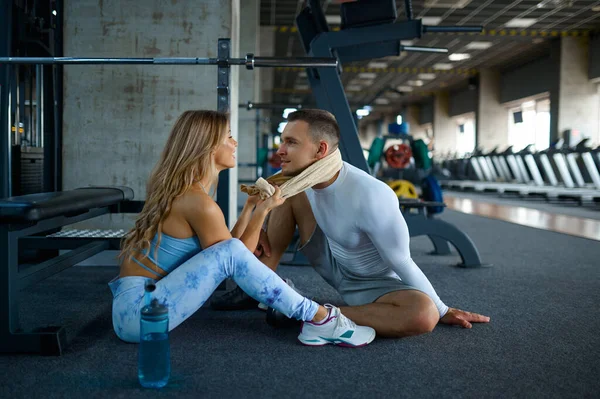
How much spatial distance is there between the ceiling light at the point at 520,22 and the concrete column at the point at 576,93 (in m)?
1.57

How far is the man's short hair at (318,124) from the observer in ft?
6.63

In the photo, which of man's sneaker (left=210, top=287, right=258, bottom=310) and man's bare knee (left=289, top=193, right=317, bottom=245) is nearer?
man's bare knee (left=289, top=193, right=317, bottom=245)

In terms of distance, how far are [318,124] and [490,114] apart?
695 inches

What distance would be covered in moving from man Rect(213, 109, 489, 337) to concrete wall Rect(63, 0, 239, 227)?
1.78m

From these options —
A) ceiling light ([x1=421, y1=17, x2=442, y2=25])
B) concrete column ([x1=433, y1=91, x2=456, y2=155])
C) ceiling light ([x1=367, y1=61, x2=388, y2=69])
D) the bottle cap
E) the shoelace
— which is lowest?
the shoelace

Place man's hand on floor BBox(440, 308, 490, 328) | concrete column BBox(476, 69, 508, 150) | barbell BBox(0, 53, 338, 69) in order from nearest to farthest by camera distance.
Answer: man's hand on floor BBox(440, 308, 490, 328) < barbell BBox(0, 53, 338, 69) < concrete column BBox(476, 69, 508, 150)

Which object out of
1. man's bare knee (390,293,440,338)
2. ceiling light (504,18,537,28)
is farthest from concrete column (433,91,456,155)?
man's bare knee (390,293,440,338)

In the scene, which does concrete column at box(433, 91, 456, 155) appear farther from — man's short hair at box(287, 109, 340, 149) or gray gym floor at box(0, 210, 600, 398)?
man's short hair at box(287, 109, 340, 149)

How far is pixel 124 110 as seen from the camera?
12.0ft

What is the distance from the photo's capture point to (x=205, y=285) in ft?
6.17

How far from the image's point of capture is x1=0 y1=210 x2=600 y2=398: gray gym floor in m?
1.62

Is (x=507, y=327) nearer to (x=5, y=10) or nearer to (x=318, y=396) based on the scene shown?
(x=318, y=396)

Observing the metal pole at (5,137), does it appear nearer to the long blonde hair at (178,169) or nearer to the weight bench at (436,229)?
the long blonde hair at (178,169)

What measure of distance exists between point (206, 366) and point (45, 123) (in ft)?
8.37
